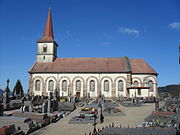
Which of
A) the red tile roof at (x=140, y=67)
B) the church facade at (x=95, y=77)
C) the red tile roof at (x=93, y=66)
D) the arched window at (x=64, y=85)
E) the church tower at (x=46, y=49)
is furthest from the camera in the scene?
the church tower at (x=46, y=49)

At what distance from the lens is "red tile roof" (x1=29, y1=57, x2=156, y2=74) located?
1358 inches

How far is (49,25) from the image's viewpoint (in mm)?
40906

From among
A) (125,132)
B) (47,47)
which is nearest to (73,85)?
(47,47)

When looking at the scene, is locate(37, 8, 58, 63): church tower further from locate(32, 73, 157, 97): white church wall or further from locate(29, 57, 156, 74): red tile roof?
locate(32, 73, 157, 97): white church wall

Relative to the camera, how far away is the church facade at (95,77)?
33906 millimetres

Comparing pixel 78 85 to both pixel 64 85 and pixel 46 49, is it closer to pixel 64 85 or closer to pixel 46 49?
pixel 64 85

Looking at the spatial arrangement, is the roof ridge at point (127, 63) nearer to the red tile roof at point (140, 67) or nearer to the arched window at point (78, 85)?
the red tile roof at point (140, 67)

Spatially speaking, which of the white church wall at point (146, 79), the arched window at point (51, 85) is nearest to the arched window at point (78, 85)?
the arched window at point (51, 85)

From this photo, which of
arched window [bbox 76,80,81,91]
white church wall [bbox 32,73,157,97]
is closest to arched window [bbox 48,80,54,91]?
white church wall [bbox 32,73,157,97]

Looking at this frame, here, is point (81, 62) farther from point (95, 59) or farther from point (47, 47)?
point (47, 47)

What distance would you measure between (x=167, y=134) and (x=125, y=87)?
2684 centimetres

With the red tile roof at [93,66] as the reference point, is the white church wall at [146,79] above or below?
below

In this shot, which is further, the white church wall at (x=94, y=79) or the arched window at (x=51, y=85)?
the arched window at (x=51, y=85)

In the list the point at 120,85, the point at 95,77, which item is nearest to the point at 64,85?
the point at 95,77
